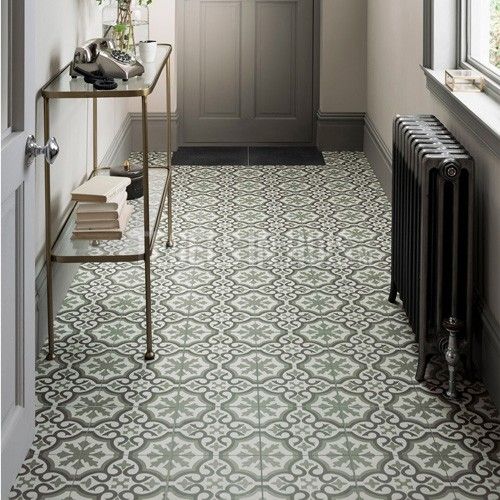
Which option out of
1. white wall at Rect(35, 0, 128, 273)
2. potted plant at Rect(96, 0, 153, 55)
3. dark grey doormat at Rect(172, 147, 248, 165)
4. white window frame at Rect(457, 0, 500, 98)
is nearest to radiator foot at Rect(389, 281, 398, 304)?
white window frame at Rect(457, 0, 500, 98)

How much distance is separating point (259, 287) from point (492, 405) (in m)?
1.43

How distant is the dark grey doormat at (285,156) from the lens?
6.89 m

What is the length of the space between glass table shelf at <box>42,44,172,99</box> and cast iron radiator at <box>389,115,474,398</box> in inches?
41.5

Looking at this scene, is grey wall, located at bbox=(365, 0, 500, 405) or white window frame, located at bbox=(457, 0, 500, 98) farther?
white window frame, located at bbox=(457, 0, 500, 98)

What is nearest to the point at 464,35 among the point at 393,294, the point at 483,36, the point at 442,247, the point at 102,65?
the point at 483,36

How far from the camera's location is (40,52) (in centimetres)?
392

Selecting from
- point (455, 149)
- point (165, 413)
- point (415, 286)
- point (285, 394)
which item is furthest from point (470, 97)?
point (165, 413)

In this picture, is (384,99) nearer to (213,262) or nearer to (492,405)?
(213,262)

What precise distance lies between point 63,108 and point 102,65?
20.9 inches

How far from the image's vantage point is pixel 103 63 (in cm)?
391

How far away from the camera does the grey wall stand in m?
3.46

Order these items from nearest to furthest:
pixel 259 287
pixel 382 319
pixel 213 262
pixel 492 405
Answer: pixel 492 405 < pixel 382 319 < pixel 259 287 < pixel 213 262

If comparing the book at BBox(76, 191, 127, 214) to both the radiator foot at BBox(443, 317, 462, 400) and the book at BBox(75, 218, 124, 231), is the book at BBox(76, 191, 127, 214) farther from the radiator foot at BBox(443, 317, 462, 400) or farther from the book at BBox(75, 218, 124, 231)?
the radiator foot at BBox(443, 317, 462, 400)

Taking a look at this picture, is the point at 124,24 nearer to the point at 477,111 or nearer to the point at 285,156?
the point at 477,111
